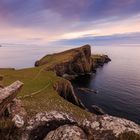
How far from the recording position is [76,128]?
1203 centimetres

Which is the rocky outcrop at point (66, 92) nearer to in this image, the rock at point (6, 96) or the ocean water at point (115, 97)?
the ocean water at point (115, 97)

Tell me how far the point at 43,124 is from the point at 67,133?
1828 millimetres

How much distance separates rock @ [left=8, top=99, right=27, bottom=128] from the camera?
12.9 meters

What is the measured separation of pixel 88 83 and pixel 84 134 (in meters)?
117

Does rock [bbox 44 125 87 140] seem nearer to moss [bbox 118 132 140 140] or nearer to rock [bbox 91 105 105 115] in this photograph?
moss [bbox 118 132 140 140]

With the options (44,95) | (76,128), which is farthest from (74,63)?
(76,128)

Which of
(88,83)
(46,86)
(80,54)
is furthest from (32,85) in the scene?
(80,54)

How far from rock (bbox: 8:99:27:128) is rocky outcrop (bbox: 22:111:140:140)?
64 cm

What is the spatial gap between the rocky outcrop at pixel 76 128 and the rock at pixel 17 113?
0.64 meters

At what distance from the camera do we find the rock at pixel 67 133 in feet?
37.3

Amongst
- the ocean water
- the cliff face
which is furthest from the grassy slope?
the cliff face

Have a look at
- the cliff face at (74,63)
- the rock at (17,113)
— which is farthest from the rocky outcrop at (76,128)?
the cliff face at (74,63)

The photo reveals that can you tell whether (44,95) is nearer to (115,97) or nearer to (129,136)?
(115,97)

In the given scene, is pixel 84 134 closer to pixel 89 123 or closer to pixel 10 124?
pixel 89 123
